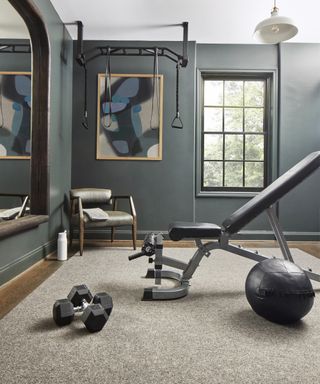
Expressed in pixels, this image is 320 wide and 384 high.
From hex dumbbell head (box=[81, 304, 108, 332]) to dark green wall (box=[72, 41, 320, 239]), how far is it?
265cm

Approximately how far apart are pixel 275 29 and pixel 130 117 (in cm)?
199

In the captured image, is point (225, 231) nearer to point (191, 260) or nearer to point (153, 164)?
point (191, 260)

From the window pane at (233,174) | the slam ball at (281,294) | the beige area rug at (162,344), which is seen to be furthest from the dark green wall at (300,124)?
the slam ball at (281,294)

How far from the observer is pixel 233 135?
438 centimetres

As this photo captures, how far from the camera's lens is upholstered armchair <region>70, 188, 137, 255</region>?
11.1 ft

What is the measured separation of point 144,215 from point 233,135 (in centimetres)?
163

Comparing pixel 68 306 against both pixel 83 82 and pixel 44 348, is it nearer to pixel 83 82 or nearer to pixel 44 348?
pixel 44 348

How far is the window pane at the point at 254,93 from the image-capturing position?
4.38m

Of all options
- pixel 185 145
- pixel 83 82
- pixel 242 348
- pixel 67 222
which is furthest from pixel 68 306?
pixel 83 82

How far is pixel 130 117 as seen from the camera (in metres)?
4.15

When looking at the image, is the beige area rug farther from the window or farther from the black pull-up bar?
the window

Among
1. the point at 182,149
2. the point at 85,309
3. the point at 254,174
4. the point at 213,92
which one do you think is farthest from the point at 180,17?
the point at 85,309

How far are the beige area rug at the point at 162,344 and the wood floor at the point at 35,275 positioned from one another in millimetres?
88

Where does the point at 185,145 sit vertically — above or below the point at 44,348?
above
